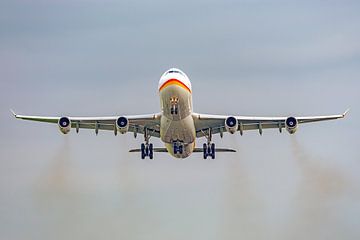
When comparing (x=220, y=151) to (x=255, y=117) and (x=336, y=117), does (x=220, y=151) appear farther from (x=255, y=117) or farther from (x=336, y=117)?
(x=336, y=117)

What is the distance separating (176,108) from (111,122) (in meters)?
9.55

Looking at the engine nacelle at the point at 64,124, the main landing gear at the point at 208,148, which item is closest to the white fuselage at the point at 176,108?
the main landing gear at the point at 208,148

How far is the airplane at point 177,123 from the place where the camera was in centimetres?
8094

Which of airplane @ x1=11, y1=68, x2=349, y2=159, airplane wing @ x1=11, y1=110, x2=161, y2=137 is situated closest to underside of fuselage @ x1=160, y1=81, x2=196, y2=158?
airplane @ x1=11, y1=68, x2=349, y2=159

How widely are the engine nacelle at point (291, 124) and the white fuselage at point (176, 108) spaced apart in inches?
324

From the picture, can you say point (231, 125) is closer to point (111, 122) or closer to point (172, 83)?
point (172, 83)

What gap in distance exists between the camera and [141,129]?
3538 inches

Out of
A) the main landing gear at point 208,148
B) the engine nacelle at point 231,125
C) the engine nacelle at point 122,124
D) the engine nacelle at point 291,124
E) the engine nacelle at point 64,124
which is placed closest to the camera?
the engine nacelle at point 122,124

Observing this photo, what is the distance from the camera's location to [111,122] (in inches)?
3472

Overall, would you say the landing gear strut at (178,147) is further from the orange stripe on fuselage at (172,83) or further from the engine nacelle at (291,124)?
the engine nacelle at (291,124)

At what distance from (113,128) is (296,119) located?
16.6 m

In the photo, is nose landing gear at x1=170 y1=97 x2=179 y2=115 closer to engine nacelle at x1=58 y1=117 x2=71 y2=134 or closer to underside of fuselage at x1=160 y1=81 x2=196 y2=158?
underside of fuselage at x1=160 y1=81 x2=196 y2=158

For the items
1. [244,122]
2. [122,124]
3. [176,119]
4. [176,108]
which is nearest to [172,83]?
[176,108]

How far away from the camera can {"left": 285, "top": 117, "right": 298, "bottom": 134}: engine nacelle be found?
283ft
